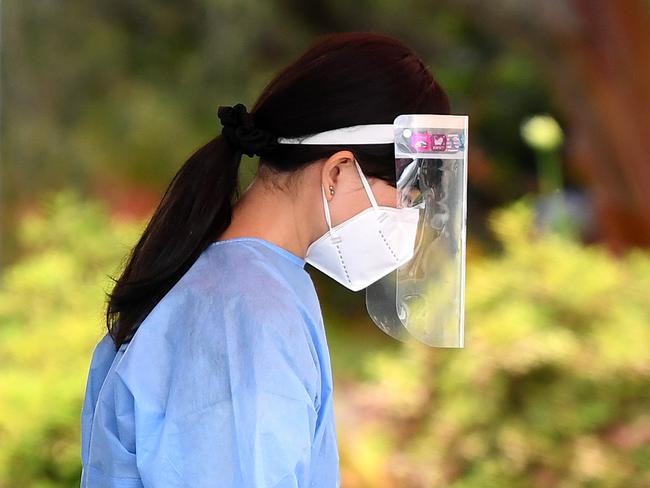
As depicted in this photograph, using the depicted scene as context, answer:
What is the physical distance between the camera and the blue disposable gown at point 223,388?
109 cm

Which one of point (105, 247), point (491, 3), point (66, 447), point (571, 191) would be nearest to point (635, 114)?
point (571, 191)

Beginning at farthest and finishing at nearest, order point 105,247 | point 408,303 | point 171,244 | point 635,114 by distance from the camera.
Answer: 1. point 105,247
2. point 635,114
3. point 408,303
4. point 171,244

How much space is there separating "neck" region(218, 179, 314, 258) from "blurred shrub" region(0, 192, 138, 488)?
1.45 meters

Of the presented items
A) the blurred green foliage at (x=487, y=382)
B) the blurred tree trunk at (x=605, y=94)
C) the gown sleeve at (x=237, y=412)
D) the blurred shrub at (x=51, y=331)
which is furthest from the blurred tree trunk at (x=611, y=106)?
the gown sleeve at (x=237, y=412)

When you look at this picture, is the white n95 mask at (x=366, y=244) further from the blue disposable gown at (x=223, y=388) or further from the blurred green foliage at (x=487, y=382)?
the blurred green foliage at (x=487, y=382)

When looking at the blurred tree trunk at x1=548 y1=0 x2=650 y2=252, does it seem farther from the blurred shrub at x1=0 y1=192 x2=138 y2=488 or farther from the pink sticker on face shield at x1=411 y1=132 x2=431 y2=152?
the pink sticker on face shield at x1=411 y1=132 x2=431 y2=152

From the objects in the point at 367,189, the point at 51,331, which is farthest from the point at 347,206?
the point at 51,331

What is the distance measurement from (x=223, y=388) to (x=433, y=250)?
0.41 m

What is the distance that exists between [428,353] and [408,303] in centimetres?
147

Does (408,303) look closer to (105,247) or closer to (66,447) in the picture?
(66,447)

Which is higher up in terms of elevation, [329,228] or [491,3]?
[491,3]

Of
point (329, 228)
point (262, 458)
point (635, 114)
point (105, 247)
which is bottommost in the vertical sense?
point (262, 458)

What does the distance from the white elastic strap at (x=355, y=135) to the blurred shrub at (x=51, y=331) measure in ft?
5.02

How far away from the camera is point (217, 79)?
3.39 m
